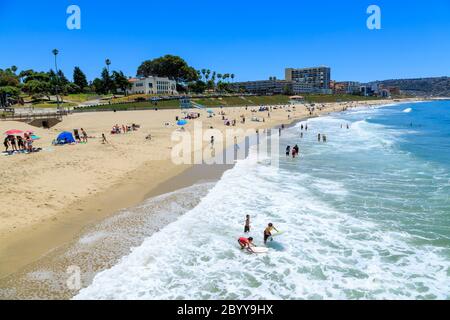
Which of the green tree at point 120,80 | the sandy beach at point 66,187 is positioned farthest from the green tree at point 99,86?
the sandy beach at point 66,187

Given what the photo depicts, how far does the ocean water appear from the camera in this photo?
32.3 ft

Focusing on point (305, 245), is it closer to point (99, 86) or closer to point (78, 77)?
point (99, 86)

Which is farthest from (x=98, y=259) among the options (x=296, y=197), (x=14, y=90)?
(x=14, y=90)

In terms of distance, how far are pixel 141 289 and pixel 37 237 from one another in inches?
207

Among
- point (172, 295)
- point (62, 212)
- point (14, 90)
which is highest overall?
point (14, 90)

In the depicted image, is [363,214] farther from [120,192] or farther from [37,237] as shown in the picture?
[37,237]

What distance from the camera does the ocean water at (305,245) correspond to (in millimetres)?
9859

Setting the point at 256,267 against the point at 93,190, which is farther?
the point at 93,190

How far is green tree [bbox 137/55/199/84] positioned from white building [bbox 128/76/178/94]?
45.9 feet

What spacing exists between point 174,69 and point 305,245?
131 meters

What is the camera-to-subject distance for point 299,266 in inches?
440

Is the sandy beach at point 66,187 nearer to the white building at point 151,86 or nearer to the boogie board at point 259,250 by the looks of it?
the boogie board at point 259,250

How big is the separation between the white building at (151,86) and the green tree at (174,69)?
45.9 ft
